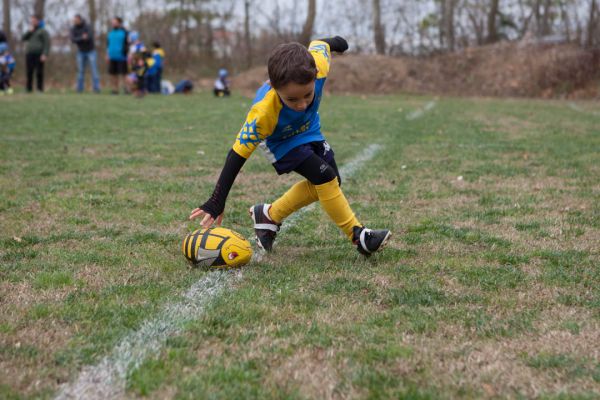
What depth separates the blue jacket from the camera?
1922 centimetres

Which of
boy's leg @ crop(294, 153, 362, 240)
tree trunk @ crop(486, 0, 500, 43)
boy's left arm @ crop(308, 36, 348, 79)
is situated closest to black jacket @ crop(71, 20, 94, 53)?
tree trunk @ crop(486, 0, 500, 43)

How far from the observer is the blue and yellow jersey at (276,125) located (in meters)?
3.66

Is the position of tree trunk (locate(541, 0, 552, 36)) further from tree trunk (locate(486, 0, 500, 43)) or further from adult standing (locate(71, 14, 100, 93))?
adult standing (locate(71, 14, 100, 93))

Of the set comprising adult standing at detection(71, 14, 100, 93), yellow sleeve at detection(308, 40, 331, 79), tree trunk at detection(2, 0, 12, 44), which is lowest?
yellow sleeve at detection(308, 40, 331, 79)

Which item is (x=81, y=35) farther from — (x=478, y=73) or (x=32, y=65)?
(x=478, y=73)

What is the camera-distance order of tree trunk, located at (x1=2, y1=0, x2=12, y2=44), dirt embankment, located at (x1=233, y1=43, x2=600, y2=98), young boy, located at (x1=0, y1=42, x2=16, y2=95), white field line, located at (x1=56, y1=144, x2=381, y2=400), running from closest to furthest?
1. white field line, located at (x1=56, y1=144, x2=381, y2=400)
2. young boy, located at (x1=0, y1=42, x2=16, y2=95)
3. dirt embankment, located at (x1=233, y1=43, x2=600, y2=98)
4. tree trunk, located at (x1=2, y1=0, x2=12, y2=44)

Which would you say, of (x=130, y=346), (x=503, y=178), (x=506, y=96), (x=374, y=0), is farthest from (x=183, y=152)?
(x=374, y=0)

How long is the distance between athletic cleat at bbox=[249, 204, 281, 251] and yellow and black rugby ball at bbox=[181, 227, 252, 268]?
39 cm

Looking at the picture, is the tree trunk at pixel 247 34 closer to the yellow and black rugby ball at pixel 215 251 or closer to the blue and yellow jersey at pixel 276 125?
the blue and yellow jersey at pixel 276 125

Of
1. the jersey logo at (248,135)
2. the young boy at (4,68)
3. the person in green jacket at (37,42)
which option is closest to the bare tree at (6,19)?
the young boy at (4,68)

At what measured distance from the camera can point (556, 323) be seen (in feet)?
9.50

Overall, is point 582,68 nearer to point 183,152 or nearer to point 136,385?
point 183,152

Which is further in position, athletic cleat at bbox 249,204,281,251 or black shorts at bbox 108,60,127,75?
black shorts at bbox 108,60,127,75

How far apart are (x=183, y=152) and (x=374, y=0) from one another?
64.9 ft
